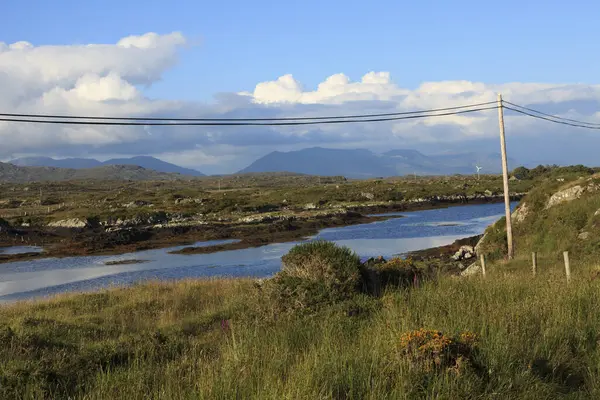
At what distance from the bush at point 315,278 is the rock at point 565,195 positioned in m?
23.0

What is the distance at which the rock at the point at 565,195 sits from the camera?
3294 centimetres

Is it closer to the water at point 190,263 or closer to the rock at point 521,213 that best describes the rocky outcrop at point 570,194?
the rock at point 521,213

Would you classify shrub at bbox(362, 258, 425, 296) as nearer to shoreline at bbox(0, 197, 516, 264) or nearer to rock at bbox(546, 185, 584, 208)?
rock at bbox(546, 185, 584, 208)

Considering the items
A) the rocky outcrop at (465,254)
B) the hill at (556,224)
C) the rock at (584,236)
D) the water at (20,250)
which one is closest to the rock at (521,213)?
the hill at (556,224)

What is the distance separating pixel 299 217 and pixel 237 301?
52.5 m

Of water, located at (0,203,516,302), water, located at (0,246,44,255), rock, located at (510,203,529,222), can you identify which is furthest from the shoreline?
rock, located at (510,203,529,222)

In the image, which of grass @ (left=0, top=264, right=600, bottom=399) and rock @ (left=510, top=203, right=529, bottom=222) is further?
rock @ (left=510, top=203, right=529, bottom=222)

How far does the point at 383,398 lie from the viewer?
5277 millimetres

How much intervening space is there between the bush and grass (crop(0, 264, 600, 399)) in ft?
1.79

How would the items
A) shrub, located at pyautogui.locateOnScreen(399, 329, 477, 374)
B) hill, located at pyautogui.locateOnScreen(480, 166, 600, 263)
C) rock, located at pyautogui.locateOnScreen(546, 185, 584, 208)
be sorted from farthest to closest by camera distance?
rock, located at pyautogui.locateOnScreen(546, 185, 584, 208), hill, located at pyautogui.locateOnScreen(480, 166, 600, 263), shrub, located at pyautogui.locateOnScreen(399, 329, 477, 374)

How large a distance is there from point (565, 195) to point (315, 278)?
979 inches

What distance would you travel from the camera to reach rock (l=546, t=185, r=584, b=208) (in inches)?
1297

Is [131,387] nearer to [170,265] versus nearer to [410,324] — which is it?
[410,324]

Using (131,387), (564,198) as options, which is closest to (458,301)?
(131,387)
